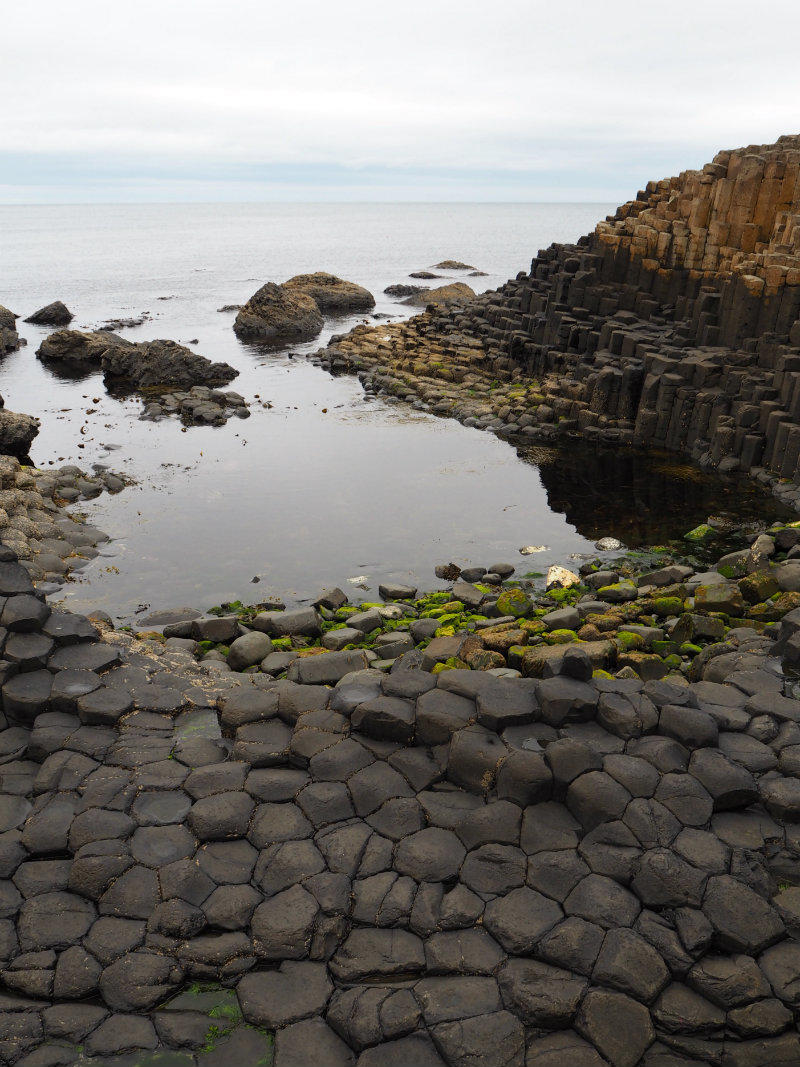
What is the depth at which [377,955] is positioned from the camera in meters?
6.63

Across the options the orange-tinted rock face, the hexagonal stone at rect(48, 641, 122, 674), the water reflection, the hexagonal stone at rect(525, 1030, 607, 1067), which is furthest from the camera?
the orange-tinted rock face

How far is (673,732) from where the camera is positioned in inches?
327

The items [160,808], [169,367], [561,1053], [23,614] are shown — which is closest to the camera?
[561,1053]

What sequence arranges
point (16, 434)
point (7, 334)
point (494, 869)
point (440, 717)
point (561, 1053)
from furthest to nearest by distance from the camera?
point (7, 334) < point (16, 434) < point (440, 717) < point (494, 869) < point (561, 1053)

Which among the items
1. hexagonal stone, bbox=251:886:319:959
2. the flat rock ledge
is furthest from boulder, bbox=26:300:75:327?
hexagonal stone, bbox=251:886:319:959

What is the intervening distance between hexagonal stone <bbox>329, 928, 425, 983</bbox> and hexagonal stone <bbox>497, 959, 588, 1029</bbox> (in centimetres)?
70

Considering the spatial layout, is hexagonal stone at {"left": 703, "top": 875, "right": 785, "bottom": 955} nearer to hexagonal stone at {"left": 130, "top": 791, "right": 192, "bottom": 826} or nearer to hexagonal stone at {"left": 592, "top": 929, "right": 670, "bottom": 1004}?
hexagonal stone at {"left": 592, "top": 929, "right": 670, "bottom": 1004}

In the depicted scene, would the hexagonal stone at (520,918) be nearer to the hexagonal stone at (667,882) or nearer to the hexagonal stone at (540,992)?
the hexagonal stone at (540,992)

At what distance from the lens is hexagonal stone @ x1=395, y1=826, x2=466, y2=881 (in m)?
7.27

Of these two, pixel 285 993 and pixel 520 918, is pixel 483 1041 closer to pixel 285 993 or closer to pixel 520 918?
pixel 520 918

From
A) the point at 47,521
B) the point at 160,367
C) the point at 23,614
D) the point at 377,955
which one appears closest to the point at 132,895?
Answer: the point at 377,955

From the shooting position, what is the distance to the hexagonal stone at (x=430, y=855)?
23.8 ft

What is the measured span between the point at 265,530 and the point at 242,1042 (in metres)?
13.4

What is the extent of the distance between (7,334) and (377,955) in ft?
150
